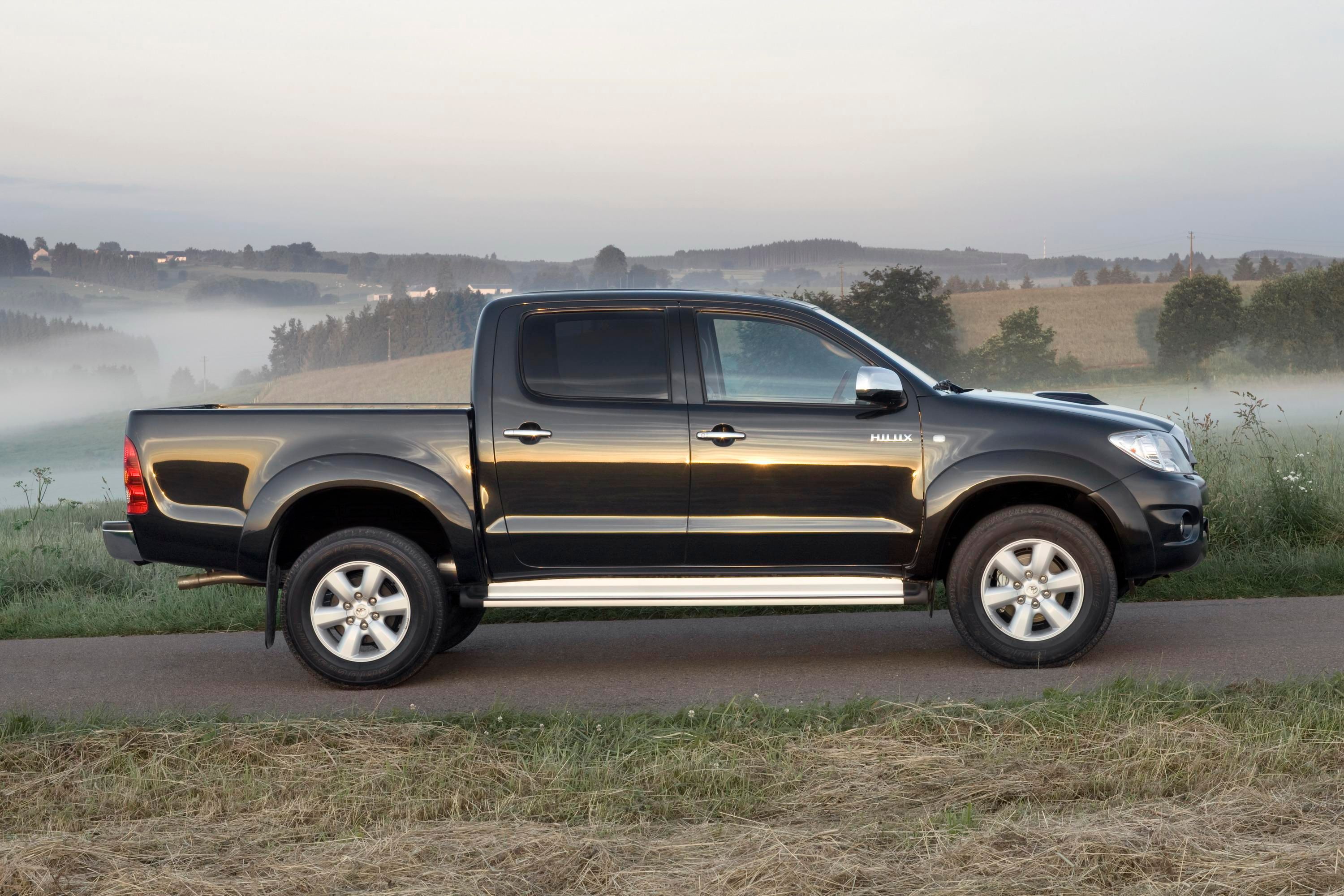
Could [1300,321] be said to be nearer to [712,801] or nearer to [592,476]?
[592,476]

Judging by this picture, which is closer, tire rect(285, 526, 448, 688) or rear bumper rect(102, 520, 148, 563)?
tire rect(285, 526, 448, 688)

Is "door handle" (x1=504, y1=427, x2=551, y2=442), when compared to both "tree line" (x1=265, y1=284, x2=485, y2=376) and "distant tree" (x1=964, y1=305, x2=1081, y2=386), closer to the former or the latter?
"distant tree" (x1=964, y1=305, x2=1081, y2=386)

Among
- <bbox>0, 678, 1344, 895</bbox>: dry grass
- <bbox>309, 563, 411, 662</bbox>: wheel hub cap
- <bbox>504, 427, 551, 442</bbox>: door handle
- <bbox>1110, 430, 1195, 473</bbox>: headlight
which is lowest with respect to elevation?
<bbox>0, 678, 1344, 895</bbox>: dry grass


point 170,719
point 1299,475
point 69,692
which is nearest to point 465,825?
point 170,719

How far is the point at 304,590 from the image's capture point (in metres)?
6.83

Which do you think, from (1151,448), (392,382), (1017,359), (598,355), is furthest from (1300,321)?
(598,355)

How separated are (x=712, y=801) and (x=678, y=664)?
281 cm

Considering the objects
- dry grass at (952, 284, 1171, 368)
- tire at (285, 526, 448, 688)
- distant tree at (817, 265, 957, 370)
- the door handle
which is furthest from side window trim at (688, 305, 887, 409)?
dry grass at (952, 284, 1171, 368)

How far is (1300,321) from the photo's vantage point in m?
79.2

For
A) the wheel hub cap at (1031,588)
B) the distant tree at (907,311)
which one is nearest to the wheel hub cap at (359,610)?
the wheel hub cap at (1031,588)

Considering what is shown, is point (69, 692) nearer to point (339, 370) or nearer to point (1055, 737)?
point (1055, 737)

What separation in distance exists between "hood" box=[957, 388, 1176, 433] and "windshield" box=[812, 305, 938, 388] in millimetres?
217

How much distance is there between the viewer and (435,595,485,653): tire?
7.71 m

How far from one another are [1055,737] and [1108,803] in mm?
646
